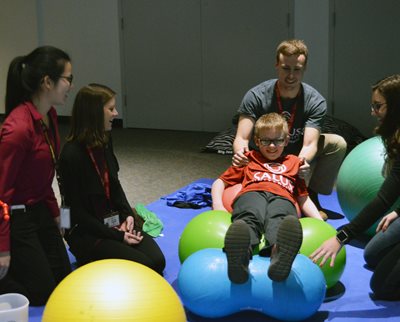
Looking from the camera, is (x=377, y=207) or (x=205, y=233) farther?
(x=205, y=233)

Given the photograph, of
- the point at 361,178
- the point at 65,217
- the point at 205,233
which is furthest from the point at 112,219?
the point at 361,178

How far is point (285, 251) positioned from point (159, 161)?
422cm

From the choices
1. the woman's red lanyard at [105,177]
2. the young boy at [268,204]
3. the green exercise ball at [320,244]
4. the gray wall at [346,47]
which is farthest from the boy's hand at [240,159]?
the gray wall at [346,47]

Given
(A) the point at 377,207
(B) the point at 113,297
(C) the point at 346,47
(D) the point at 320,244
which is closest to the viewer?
(B) the point at 113,297

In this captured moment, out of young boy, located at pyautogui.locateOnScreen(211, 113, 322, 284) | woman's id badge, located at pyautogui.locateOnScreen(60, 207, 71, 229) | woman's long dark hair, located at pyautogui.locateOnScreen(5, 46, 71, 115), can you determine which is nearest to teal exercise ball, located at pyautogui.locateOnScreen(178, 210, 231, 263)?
young boy, located at pyautogui.locateOnScreen(211, 113, 322, 284)

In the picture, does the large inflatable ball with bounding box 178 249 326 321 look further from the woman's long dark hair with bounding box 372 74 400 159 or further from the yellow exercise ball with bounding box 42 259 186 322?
the woman's long dark hair with bounding box 372 74 400 159

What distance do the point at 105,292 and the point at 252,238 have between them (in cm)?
102

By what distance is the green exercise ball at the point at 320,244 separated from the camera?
3098 millimetres

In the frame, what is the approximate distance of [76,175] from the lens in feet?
11.0

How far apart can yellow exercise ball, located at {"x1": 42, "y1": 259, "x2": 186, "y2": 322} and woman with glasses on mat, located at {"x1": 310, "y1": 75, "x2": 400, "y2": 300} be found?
34.6 inches

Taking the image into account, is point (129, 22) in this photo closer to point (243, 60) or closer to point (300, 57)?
point (243, 60)

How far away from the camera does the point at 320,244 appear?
10.3ft

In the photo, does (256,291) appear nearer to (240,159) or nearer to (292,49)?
(240,159)

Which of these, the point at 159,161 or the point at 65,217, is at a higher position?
the point at 65,217
